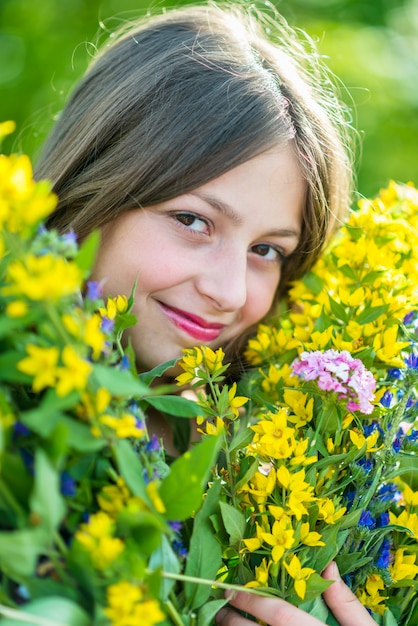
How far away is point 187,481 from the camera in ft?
2.17

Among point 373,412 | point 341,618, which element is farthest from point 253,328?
point 341,618

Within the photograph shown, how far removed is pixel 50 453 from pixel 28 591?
11cm

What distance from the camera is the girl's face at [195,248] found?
48.1 inches

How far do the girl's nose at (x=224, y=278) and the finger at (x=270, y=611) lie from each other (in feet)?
1.61

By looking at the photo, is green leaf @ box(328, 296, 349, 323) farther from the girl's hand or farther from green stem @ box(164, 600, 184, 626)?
green stem @ box(164, 600, 184, 626)

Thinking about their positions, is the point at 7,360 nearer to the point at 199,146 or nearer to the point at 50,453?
the point at 50,453

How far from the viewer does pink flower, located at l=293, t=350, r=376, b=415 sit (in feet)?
3.00

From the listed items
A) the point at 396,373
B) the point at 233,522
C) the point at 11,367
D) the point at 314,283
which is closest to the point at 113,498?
the point at 11,367

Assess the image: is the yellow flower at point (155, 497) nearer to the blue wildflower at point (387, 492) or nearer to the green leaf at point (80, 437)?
the green leaf at point (80, 437)

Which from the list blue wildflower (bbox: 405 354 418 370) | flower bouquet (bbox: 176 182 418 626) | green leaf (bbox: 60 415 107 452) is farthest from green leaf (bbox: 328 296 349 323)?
green leaf (bbox: 60 415 107 452)

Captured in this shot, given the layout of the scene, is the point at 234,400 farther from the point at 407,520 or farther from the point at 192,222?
the point at 192,222

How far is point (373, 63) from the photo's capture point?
456 centimetres

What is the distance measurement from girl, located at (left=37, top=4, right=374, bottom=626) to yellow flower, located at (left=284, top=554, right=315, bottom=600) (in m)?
0.50

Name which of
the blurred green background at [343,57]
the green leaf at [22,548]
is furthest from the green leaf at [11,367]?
the blurred green background at [343,57]
